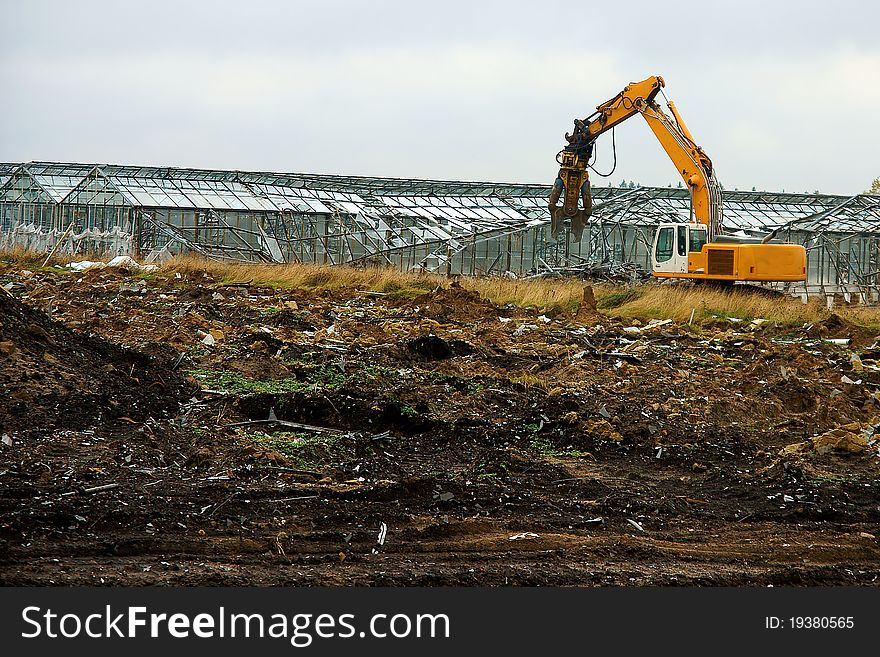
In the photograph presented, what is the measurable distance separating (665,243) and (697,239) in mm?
805

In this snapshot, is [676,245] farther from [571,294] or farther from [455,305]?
[455,305]

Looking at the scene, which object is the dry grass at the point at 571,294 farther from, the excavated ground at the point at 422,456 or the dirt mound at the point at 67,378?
the dirt mound at the point at 67,378

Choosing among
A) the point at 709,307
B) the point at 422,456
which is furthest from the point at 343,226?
the point at 422,456

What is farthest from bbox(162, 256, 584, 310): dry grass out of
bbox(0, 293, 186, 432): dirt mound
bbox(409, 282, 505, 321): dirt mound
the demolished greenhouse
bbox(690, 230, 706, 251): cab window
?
bbox(0, 293, 186, 432): dirt mound

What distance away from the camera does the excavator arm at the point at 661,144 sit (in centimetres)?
2467

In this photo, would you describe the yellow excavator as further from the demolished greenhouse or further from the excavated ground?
the excavated ground

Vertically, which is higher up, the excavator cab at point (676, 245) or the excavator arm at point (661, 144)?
the excavator arm at point (661, 144)

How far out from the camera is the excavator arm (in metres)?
24.7

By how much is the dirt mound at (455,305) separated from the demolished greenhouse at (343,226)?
10143mm

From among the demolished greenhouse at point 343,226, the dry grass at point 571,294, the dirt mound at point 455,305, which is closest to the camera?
the dirt mound at point 455,305

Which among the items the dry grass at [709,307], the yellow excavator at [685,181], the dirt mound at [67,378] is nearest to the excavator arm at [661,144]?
the yellow excavator at [685,181]

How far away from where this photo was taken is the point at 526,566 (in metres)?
6.48

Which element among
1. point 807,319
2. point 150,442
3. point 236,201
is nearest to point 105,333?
point 150,442

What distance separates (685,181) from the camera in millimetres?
24969
